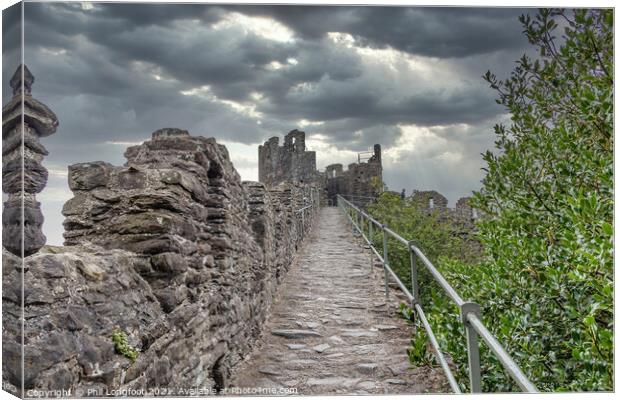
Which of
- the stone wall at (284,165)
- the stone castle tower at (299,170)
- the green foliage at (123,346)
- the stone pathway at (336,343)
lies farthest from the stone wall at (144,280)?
the stone wall at (284,165)

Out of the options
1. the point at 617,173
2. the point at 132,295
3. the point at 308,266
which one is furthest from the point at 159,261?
the point at 308,266

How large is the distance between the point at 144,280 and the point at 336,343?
7.26ft

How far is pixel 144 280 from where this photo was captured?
2719 millimetres

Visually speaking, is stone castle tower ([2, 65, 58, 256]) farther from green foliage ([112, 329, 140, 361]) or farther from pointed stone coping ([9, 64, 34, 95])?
green foliage ([112, 329, 140, 361])

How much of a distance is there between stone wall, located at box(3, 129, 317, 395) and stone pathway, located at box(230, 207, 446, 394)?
315mm

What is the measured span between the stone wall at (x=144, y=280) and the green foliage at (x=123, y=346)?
1.0 inches

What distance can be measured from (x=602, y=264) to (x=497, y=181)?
3.58ft

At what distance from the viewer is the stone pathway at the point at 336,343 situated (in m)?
3.45

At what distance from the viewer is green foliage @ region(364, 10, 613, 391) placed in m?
2.32

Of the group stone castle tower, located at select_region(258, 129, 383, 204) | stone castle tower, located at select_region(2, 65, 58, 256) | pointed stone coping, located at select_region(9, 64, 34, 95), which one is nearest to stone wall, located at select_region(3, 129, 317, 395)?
stone castle tower, located at select_region(2, 65, 58, 256)

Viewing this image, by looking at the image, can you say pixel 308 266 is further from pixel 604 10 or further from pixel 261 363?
pixel 604 10

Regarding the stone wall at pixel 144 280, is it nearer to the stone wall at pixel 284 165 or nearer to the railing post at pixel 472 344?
the railing post at pixel 472 344

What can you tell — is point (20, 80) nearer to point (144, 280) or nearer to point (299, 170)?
point (144, 280)

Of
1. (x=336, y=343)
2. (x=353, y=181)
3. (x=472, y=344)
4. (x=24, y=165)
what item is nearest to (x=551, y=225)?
(x=472, y=344)
